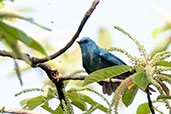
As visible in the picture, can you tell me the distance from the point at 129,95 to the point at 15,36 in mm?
1410

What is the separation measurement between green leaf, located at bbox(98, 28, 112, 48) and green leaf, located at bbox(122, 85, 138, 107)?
2987mm

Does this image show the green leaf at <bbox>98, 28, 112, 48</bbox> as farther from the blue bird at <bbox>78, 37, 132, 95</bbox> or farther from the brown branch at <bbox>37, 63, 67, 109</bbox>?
the brown branch at <bbox>37, 63, 67, 109</bbox>

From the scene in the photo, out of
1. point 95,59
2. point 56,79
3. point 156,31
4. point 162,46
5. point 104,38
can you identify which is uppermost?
point 104,38

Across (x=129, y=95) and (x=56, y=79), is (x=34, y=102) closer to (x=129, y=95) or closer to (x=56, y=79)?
(x=56, y=79)

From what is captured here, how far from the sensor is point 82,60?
608 cm

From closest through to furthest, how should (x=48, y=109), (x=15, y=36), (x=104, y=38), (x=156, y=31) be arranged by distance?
(x=15, y=36), (x=48, y=109), (x=156, y=31), (x=104, y=38)

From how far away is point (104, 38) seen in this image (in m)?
5.77

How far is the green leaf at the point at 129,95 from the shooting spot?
261 centimetres

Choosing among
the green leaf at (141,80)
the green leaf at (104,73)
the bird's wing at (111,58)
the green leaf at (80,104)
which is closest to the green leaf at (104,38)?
the bird's wing at (111,58)

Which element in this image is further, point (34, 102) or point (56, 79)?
point (34, 102)

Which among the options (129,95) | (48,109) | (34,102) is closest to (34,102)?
(34,102)

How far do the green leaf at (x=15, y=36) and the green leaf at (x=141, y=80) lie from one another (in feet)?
2.86

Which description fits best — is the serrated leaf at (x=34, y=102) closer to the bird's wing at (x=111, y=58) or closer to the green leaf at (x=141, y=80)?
the green leaf at (x=141, y=80)

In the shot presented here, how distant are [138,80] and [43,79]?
3.06 meters
